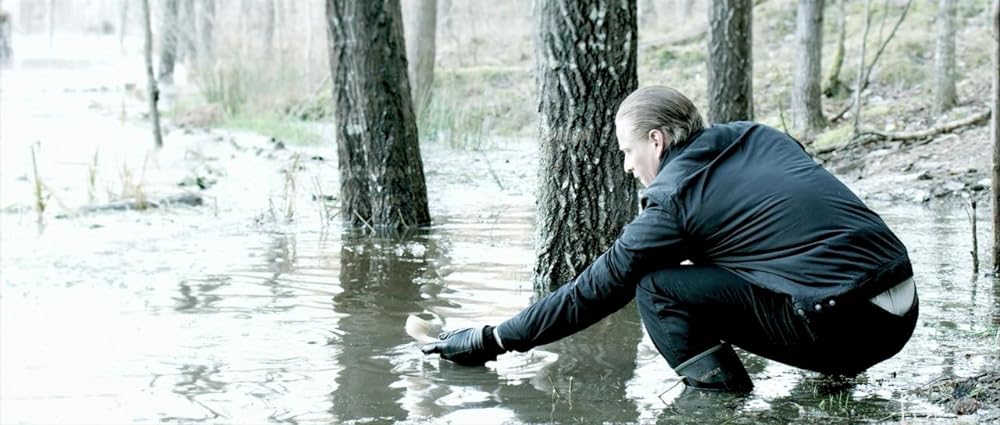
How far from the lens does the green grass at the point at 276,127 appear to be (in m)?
15.6

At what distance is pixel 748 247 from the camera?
355 centimetres

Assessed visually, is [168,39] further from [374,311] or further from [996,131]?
[996,131]

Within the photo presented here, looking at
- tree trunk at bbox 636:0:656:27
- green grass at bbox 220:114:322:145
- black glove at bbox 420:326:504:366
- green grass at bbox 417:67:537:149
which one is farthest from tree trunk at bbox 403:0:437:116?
black glove at bbox 420:326:504:366

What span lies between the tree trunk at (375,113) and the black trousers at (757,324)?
14.5ft

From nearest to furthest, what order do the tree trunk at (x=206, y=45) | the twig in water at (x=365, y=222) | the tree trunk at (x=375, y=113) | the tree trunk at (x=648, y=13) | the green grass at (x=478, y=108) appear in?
1. the tree trunk at (x=375, y=113)
2. the twig in water at (x=365, y=222)
3. the green grass at (x=478, y=108)
4. the tree trunk at (x=206, y=45)
5. the tree trunk at (x=648, y=13)

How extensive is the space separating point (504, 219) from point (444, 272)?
2345mm

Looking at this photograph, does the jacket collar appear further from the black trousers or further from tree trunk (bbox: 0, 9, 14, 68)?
tree trunk (bbox: 0, 9, 14, 68)

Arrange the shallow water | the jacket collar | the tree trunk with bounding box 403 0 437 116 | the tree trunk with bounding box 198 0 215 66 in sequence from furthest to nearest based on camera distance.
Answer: the tree trunk with bounding box 198 0 215 66 < the tree trunk with bounding box 403 0 437 116 < the shallow water < the jacket collar

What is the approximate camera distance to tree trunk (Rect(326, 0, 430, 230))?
7.84 meters

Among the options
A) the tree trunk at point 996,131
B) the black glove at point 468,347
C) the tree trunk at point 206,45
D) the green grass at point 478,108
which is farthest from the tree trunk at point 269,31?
the black glove at point 468,347

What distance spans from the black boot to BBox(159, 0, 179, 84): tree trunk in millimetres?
19365

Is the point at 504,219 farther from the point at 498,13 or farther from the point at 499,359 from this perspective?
the point at 498,13

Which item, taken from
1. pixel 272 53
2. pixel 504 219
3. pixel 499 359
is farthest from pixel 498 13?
pixel 499 359

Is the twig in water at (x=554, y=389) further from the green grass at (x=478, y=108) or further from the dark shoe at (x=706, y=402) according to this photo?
the green grass at (x=478, y=108)
